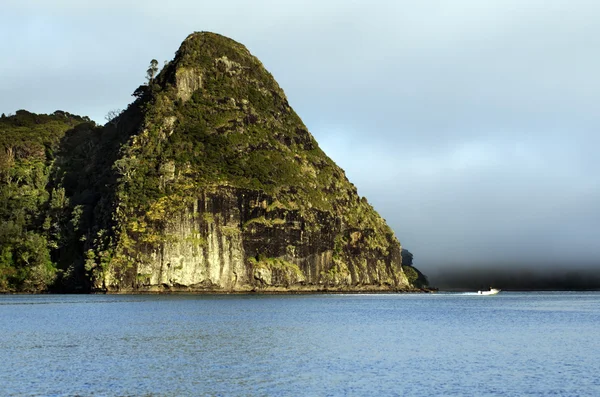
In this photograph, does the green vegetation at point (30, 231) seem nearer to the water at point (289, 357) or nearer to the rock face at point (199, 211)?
A: the rock face at point (199, 211)

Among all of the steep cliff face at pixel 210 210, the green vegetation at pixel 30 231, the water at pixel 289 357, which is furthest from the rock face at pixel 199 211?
the water at pixel 289 357

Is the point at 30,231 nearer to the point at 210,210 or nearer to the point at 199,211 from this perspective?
the point at 199,211

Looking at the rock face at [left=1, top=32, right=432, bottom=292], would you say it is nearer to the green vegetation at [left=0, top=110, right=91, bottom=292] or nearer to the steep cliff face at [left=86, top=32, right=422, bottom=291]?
the steep cliff face at [left=86, top=32, right=422, bottom=291]

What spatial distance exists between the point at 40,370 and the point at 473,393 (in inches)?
1029

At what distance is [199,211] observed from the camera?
163500mm

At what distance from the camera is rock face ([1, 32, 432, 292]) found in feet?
515

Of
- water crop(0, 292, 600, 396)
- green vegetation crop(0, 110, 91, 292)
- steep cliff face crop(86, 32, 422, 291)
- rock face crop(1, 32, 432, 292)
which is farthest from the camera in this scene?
green vegetation crop(0, 110, 91, 292)

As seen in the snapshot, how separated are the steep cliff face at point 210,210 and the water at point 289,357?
228 feet

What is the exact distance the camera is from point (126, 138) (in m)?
190

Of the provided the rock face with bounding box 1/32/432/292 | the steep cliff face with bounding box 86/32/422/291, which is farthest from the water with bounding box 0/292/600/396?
the rock face with bounding box 1/32/432/292

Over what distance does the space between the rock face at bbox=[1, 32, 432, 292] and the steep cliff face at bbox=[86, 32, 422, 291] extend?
A: 259mm

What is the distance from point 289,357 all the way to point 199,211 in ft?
375

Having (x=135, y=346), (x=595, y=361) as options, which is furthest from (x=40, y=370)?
(x=595, y=361)

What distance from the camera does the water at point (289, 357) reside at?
39938mm
